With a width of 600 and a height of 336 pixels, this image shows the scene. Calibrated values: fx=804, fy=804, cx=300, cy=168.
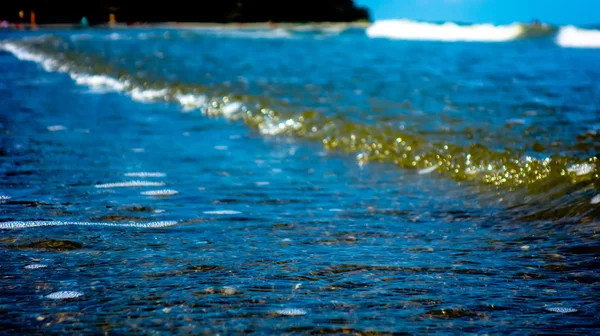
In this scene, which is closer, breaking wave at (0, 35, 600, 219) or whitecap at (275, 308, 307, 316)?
whitecap at (275, 308, 307, 316)

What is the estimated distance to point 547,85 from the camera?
13648 millimetres

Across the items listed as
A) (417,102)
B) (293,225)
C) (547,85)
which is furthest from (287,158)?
(547,85)

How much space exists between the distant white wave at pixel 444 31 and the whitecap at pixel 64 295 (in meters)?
43.4

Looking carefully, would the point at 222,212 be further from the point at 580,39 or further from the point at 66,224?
the point at 580,39

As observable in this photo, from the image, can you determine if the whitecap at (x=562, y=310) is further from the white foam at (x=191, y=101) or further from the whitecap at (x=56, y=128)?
the white foam at (x=191, y=101)

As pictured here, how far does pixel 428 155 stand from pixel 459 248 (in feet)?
9.65

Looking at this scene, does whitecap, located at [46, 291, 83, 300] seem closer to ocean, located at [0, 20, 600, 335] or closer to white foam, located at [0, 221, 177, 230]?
ocean, located at [0, 20, 600, 335]

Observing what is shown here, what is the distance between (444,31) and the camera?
5450 cm

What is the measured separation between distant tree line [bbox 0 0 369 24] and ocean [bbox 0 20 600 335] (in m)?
52.0

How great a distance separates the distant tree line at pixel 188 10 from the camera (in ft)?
213

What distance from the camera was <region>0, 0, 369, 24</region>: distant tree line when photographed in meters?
64.9

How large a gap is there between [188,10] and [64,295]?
86.8 metres

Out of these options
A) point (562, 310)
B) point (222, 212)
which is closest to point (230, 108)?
point (222, 212)

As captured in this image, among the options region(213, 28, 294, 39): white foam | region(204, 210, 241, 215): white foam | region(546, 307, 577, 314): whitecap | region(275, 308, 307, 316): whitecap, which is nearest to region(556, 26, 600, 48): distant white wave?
region(213, 28, 294, 39): white foam
